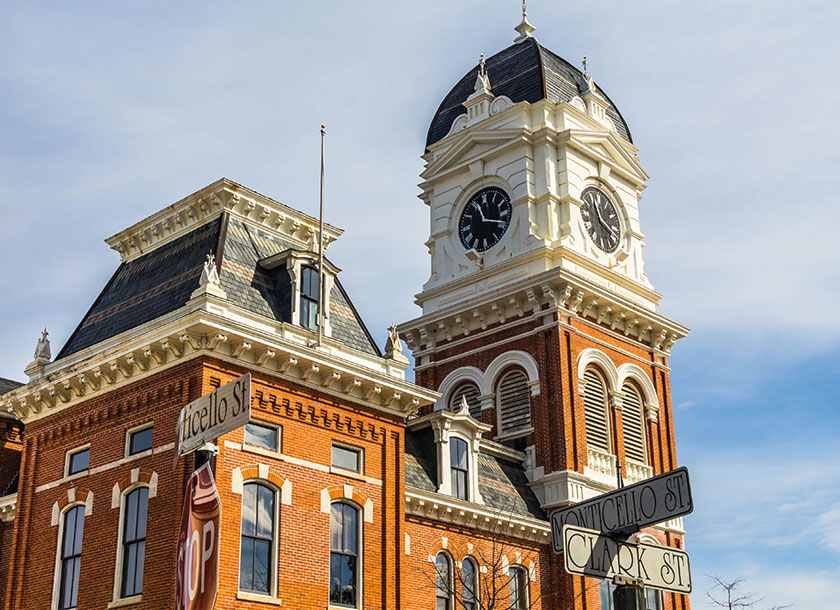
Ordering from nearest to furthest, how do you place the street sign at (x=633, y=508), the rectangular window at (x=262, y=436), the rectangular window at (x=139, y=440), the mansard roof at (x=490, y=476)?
the street sign at (x=633, y=508), the rectangular window at (x=262, y=436), the rectangular window at (x=139, y=440), the mansard roof at (x=490, y=476)

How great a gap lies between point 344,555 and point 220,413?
13765 millimetres

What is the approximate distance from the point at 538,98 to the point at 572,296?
348 inches

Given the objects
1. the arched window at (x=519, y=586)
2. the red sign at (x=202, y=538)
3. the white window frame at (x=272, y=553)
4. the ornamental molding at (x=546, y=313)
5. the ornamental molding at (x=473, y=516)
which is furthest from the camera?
the ornamental molding at (x=546, y=313)

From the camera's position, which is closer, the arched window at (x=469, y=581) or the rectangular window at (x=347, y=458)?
the rectangular window at (x=347, y=458)

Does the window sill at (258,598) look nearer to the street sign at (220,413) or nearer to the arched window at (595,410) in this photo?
the street sign at (220,413)

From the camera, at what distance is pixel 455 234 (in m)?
41.9

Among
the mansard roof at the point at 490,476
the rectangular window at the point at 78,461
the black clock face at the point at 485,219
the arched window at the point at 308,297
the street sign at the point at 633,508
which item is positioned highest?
the black clock face at the point at 485,219

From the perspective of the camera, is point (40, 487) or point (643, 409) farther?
point (643, 409)

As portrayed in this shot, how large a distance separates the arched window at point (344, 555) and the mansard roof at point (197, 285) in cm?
444

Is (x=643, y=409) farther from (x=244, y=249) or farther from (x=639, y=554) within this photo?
(x=639, y=554)

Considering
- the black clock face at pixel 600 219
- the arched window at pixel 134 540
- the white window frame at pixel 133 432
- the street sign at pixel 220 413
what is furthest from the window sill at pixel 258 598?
the black clock face at pixel 600 219

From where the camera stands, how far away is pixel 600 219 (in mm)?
41031

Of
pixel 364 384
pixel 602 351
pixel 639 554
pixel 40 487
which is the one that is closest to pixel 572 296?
pixel 602 351

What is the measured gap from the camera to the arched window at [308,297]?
2634cm
